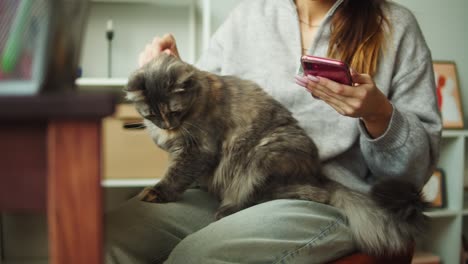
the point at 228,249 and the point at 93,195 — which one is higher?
the point at 93,195

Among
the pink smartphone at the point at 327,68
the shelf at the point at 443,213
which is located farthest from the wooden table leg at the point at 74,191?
the shelf at the point at 443,213

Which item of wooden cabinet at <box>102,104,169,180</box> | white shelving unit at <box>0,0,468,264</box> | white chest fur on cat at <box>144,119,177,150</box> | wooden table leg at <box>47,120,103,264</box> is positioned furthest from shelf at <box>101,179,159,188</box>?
wooden table leg at <box>47,120,103,264</box>

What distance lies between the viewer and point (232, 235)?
90 cm

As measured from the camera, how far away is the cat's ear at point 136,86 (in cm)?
118

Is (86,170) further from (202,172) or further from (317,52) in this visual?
(317,52)

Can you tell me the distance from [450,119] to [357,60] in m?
1.45

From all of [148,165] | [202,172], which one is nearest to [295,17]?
[202,172]

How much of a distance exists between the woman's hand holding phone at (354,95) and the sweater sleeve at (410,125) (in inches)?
2.0

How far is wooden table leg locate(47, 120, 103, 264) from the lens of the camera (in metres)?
0.46

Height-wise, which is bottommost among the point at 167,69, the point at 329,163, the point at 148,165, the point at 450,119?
the point at 148,165

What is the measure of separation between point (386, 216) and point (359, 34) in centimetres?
50

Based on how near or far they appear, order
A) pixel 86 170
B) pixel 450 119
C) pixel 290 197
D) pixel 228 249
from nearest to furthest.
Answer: pixel 86 170, pixel 228 249, pixel 290 197, pixel 450 119

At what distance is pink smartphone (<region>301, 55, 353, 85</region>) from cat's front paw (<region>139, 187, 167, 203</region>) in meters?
0.49

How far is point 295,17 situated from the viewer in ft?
4.42
